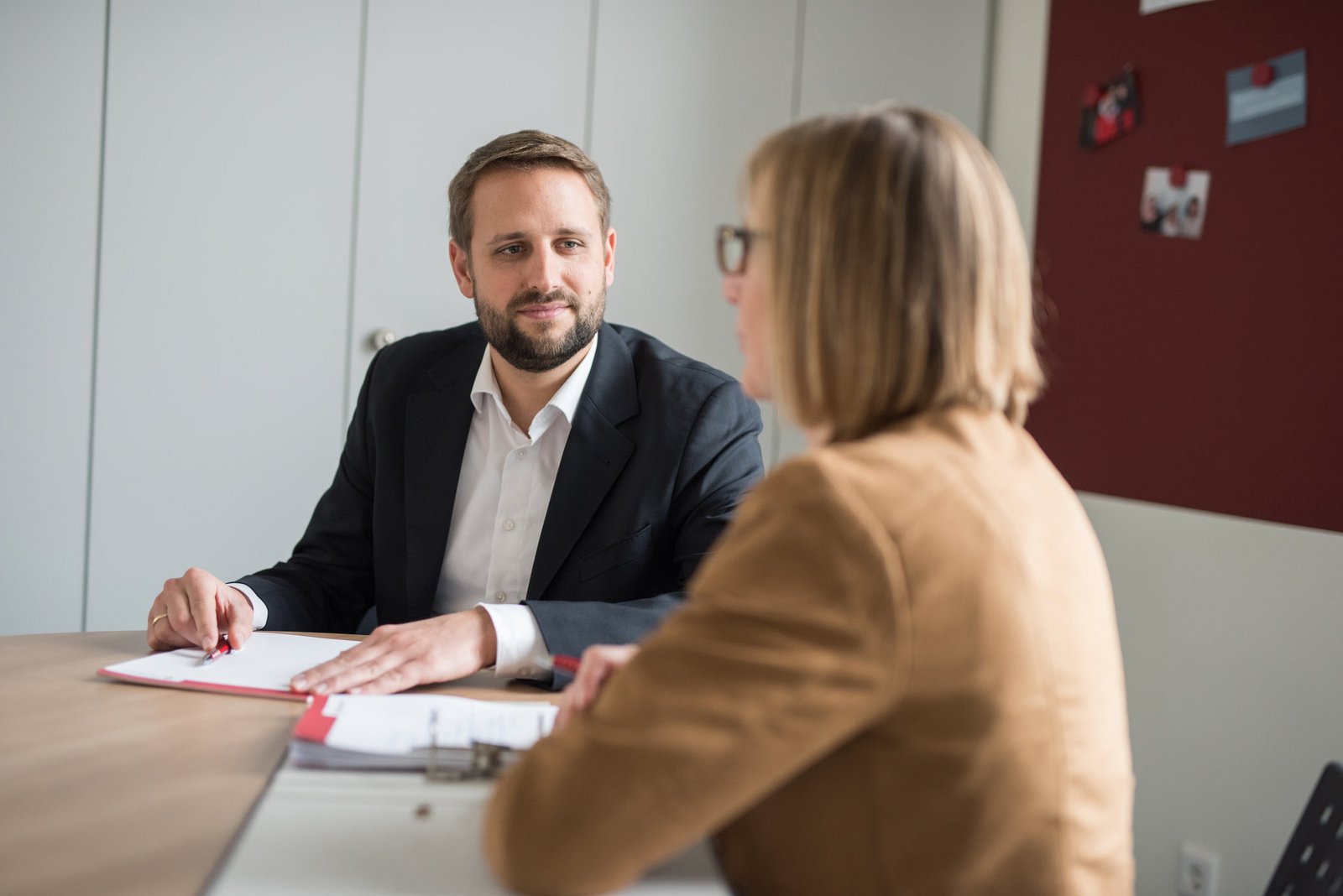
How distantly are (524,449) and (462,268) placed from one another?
0.40 meters

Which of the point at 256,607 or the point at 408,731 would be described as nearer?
the point at 408,731

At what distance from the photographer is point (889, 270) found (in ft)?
2.68

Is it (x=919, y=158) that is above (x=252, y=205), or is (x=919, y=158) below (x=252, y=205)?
below

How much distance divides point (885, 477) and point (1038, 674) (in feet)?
0.53

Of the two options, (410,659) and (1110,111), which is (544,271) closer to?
(410,659)

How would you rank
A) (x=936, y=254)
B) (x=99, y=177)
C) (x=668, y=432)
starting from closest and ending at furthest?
1. (x=936, y=254)
2. (x=668, y=432)
3. (x=99, y=177)

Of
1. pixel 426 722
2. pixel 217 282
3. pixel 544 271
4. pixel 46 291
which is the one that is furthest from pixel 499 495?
pixel 46 291

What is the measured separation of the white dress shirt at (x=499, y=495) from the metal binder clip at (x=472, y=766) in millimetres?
750

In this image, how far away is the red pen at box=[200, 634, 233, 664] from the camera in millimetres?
1400

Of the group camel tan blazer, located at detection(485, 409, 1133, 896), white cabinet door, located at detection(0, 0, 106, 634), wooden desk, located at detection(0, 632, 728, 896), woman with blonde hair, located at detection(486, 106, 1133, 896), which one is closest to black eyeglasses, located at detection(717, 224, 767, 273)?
woman with blonde hair, located at detection(486, 106, 1133, 896)

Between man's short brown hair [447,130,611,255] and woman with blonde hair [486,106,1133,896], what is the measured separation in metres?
1.09

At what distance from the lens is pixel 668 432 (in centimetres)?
179

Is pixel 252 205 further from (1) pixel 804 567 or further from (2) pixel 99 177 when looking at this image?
(1) pixel 804 567

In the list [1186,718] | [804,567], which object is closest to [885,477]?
[804,567]
